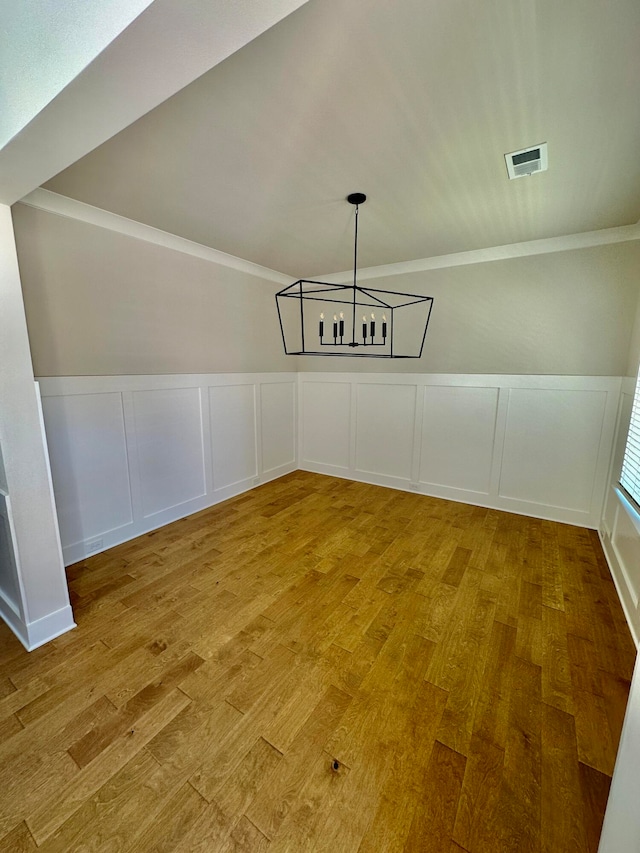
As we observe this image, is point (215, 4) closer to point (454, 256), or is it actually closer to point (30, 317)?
point (30, 317)

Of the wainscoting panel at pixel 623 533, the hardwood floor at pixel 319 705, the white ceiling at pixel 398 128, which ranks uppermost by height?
the white ceiling at pixel 398 128

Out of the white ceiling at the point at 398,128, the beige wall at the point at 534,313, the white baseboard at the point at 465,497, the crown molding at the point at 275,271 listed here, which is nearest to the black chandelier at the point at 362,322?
the beige wall at the point at 534,313

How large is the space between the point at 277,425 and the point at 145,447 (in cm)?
176

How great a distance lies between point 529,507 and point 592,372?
136 cm

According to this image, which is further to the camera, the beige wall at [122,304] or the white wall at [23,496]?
the beige wall at [122,304]

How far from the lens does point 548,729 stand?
1.36 metres

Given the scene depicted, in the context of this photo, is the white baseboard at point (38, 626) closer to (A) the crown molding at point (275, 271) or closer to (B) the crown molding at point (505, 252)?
(A) the crown molding at point (275, 271)

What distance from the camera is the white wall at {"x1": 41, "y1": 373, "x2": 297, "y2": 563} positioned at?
2.41m

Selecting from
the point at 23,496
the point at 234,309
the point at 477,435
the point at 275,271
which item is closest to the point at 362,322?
the point at 275,271

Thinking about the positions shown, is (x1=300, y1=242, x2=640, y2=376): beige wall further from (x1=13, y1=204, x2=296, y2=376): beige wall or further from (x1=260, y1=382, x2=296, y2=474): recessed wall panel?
(x1=13, y1=204, x2=296, y2=376): beige wall

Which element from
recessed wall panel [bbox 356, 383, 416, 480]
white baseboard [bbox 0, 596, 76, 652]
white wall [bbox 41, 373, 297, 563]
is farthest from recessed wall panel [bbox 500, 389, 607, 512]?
white baseboard [bbox 0, 596, 76, 652]

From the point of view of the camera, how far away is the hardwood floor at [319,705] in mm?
1075

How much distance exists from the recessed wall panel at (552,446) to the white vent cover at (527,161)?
1845 mm

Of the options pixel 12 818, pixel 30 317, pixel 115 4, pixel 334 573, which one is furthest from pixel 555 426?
pixel 30 317
